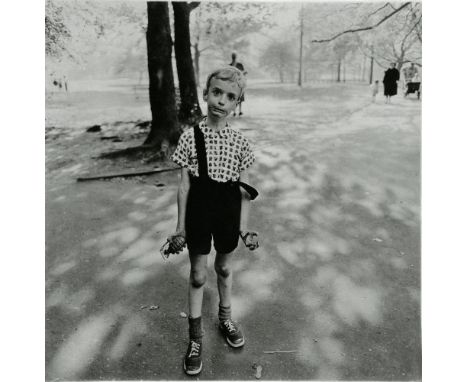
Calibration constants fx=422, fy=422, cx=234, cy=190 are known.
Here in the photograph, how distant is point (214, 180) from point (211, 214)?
213 mm

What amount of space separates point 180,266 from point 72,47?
7795 millimetres

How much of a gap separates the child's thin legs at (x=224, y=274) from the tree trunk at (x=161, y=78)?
5103mm

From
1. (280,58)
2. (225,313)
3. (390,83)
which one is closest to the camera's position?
(225,313)

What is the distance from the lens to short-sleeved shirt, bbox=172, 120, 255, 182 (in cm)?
254

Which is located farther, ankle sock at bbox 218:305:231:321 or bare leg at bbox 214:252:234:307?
ankle sock at bbox 218:305:231:321

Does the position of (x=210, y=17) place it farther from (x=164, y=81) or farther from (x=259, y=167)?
(x=259, y=167)

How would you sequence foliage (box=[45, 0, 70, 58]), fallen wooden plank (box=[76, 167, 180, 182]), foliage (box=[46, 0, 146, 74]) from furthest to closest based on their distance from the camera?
foliage (box=[46, 0, 146, 74]), fallen wooden plank (box=[76, 167, 180, 182]), foliage (box=[45, 0, 70, 58])

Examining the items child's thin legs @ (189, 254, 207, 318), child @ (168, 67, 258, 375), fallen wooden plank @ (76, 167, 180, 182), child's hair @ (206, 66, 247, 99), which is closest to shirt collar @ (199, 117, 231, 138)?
child @ (168, 67, 258, 375)

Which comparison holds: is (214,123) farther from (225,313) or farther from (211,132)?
(225,313)

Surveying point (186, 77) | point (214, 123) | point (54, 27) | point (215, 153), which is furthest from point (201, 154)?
point (186, 77)

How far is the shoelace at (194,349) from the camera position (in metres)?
2.78

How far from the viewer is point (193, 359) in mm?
2748

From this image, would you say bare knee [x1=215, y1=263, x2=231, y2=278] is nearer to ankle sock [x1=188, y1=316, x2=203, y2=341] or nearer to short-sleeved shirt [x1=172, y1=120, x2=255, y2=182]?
ankle sock [x1=188, y1=316, x2=203, y2=341]

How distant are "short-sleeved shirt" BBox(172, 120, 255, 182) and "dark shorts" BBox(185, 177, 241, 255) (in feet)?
0.21
